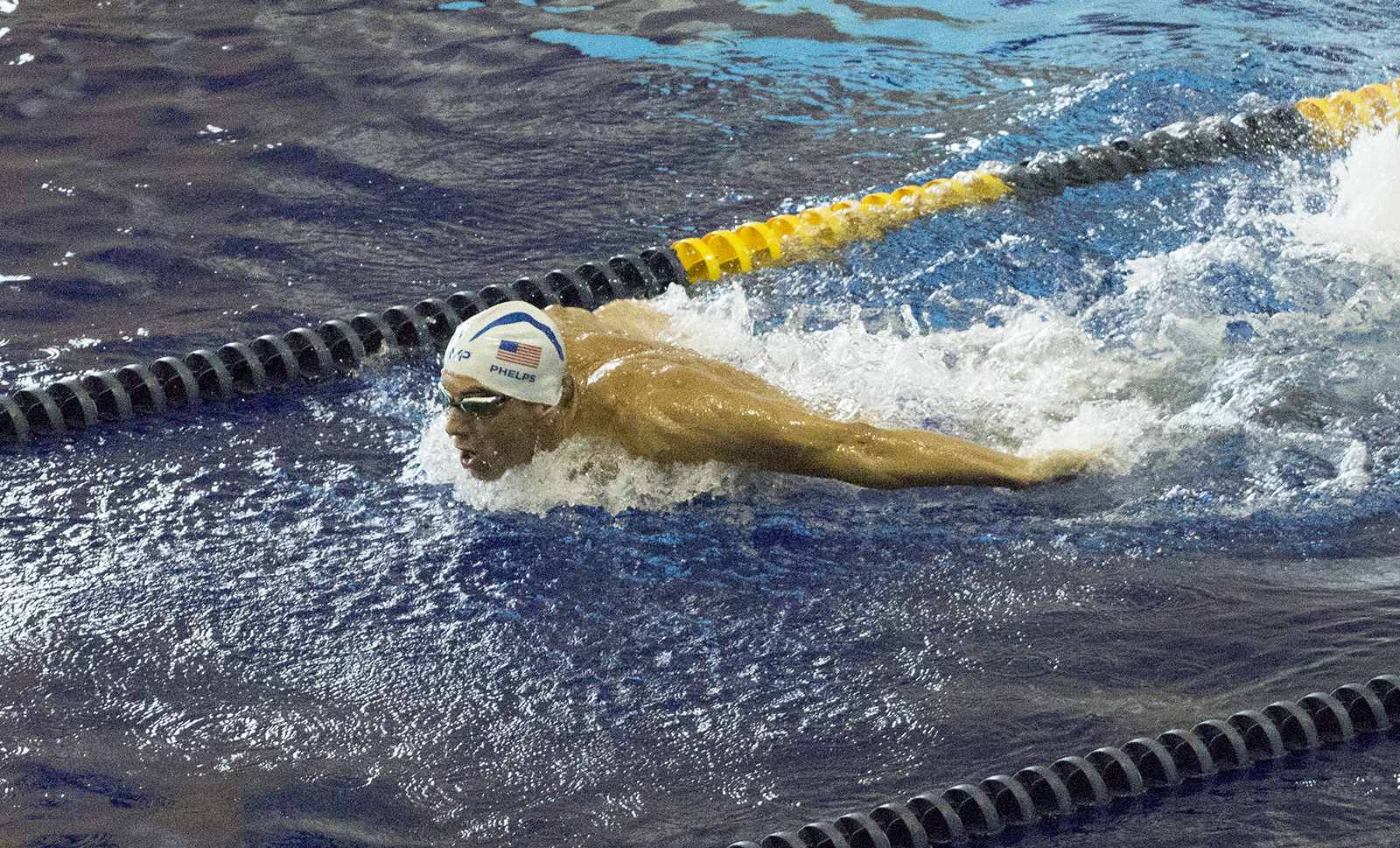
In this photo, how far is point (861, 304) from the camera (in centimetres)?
429

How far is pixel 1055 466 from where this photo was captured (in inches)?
130

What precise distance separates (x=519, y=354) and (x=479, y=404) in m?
0.17

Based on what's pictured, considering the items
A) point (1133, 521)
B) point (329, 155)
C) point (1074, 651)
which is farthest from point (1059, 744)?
point (329, 155)

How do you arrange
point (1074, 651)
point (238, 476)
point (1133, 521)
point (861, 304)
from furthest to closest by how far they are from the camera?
point (861, 304) < point (238, 476) < point (1133, 521) < point (1074, 651)

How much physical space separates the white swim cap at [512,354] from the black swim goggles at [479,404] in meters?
0.03

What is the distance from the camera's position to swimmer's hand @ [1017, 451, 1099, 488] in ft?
10.6

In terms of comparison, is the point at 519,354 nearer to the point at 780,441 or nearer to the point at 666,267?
the point at 780,441

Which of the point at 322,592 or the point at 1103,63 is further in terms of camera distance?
the point at 1103,63

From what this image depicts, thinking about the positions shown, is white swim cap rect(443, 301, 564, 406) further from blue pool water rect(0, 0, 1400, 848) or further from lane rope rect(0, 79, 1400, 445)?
lane rope rect(0, 79, 1400, 445)

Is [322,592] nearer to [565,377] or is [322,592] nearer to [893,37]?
[565,377]

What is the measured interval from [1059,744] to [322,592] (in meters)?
1.77

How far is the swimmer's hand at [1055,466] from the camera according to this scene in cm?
324

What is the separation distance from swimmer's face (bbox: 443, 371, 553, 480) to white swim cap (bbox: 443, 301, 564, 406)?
3cm

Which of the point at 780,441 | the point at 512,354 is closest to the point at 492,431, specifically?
the point at 512,354
